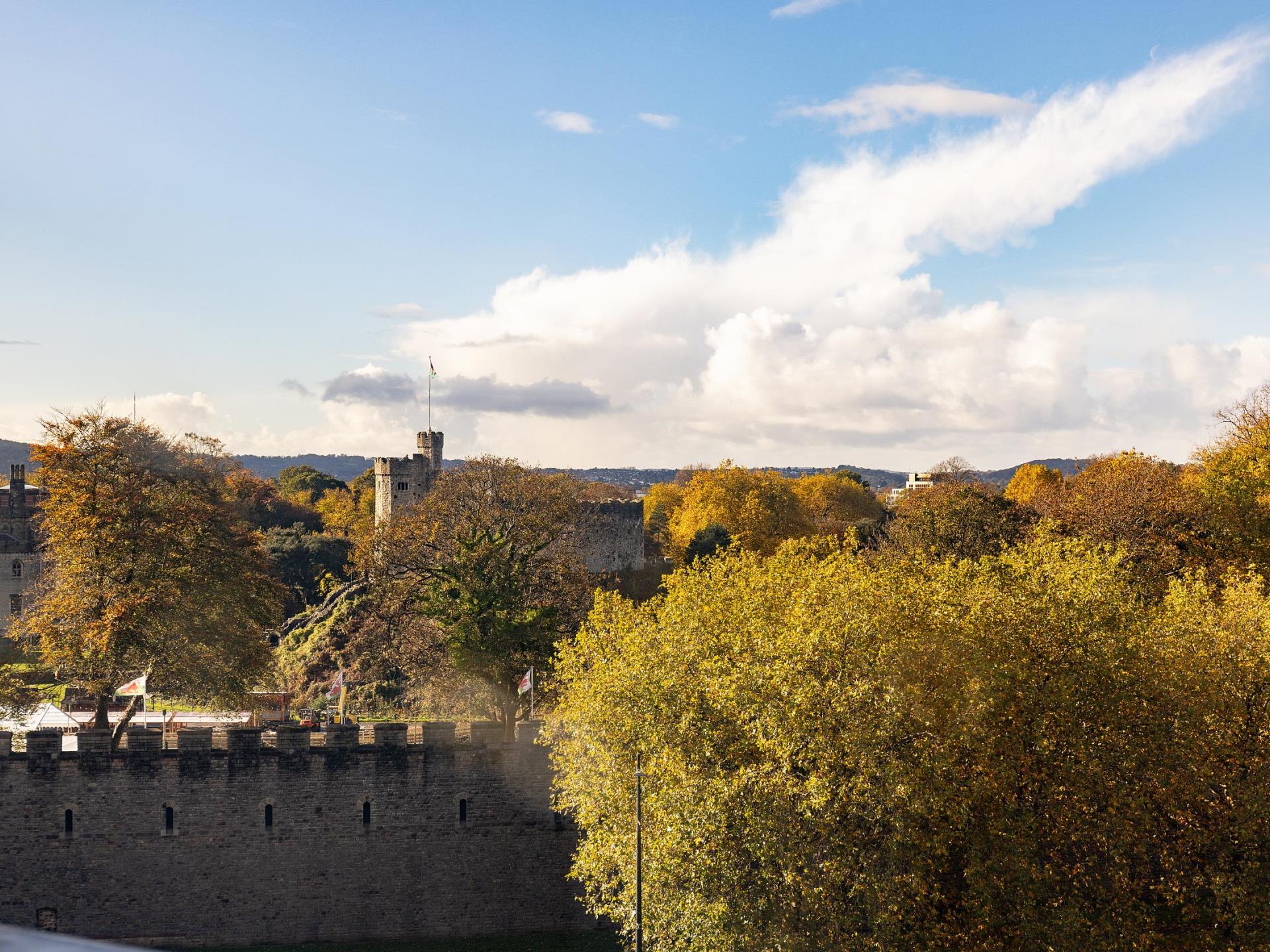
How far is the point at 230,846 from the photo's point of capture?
84.4ft

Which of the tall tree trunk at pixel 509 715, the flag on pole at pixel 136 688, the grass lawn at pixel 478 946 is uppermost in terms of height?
the flag on pole at pixel 136 688

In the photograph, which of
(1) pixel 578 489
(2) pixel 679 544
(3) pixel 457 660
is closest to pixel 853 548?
(1) pixel 578 489

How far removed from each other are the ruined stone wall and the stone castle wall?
3832 cm

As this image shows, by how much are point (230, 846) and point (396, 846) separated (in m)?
4.15

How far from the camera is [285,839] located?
2592 cm


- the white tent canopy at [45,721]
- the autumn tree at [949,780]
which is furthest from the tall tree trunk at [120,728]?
the autumn tree at [949,780]

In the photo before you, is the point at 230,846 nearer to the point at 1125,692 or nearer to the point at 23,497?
the point at 1125,692

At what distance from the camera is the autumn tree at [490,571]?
3059 cm

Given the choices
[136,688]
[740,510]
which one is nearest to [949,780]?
[136,688]

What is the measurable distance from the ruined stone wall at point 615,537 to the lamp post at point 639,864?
44.2 m

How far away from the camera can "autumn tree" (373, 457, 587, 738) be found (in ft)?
100

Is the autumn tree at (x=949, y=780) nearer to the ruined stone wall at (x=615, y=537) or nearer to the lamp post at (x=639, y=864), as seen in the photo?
the lamp post at (x=639, y=864)

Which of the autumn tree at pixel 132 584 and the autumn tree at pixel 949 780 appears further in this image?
the autumn tree at pixel 132 584

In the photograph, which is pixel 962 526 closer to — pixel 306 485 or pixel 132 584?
pixel 132 584
